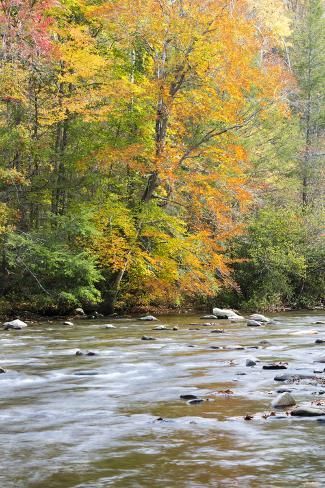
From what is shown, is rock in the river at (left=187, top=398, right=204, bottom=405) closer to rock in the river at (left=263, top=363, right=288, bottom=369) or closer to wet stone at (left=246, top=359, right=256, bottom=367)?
rock in the river at (left=263, top=363, right=288, bottom=369)

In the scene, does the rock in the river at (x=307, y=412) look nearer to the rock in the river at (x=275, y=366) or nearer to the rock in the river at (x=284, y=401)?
the rock in the river at (x=284, y=401)

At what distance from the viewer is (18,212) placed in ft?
61.7

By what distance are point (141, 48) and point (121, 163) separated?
3.90 m

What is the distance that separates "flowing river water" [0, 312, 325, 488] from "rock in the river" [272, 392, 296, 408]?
140 millimetres

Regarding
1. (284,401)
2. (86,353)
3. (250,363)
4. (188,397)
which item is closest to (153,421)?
(188,397)

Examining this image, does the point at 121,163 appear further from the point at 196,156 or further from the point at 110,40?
the point at 110,40

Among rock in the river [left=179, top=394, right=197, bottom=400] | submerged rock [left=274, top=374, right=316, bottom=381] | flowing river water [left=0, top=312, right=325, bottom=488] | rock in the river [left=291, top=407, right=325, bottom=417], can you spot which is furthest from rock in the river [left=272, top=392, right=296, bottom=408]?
submerged rock [left=274, top=374, right=316, bottom=381]

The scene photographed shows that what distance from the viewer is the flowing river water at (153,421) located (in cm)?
391

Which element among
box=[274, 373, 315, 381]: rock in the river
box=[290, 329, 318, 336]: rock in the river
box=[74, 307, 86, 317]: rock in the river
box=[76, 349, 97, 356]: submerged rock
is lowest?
box=[74, 307, 86, 317]: rock in the river

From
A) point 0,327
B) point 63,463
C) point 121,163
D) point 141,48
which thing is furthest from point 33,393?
point 141,48

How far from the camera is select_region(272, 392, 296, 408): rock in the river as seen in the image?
18.6 feet

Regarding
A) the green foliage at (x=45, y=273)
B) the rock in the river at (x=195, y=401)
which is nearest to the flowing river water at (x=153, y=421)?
the rock in the river at (x=195, y=401)

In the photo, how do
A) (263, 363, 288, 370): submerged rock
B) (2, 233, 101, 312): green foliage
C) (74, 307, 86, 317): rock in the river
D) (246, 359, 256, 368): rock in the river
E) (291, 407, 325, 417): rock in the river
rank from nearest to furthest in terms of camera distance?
(291, 407, 325, 417): rock in the river → (263, 363, 288, 370): submerged rock → (246, 359, 256, 368): rock in the river → (2, 233, 101, 312): green foliage → (74, 307, 86, 317): rock in the river

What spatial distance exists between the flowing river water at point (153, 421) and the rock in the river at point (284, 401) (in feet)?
0.46
